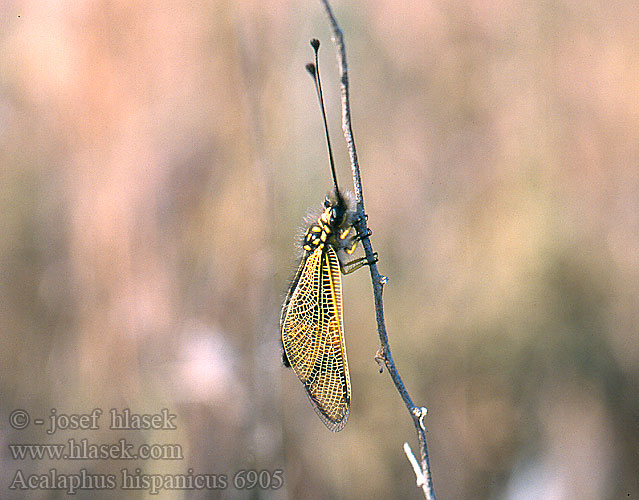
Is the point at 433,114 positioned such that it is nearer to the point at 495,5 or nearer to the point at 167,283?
the point at 495,5

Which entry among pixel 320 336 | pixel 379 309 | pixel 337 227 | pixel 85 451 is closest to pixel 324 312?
pixel 320 336

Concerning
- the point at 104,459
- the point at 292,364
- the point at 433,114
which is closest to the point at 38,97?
the point at 104,459

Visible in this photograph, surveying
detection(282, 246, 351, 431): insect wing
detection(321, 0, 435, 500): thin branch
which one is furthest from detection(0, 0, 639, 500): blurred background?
detection(321, 0, 435, 500): thin branch

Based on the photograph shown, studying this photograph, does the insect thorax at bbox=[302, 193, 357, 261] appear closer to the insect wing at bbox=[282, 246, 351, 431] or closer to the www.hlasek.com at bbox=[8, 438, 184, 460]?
the insect wing at bbox=[282, 246, 351, 431]

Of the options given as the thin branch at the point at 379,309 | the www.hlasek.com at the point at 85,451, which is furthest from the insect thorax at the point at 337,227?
the www.hlasek.com at the point at 85,451

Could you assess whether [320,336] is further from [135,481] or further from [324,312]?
[135,481]

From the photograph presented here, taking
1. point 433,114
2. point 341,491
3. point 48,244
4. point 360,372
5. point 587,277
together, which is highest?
point 433,114

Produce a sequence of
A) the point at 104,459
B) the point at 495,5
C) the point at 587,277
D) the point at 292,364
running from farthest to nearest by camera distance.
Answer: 1. the point at 495,5
2. the point at 587,277
3. the point at 104,459
4. the point at 292,364
